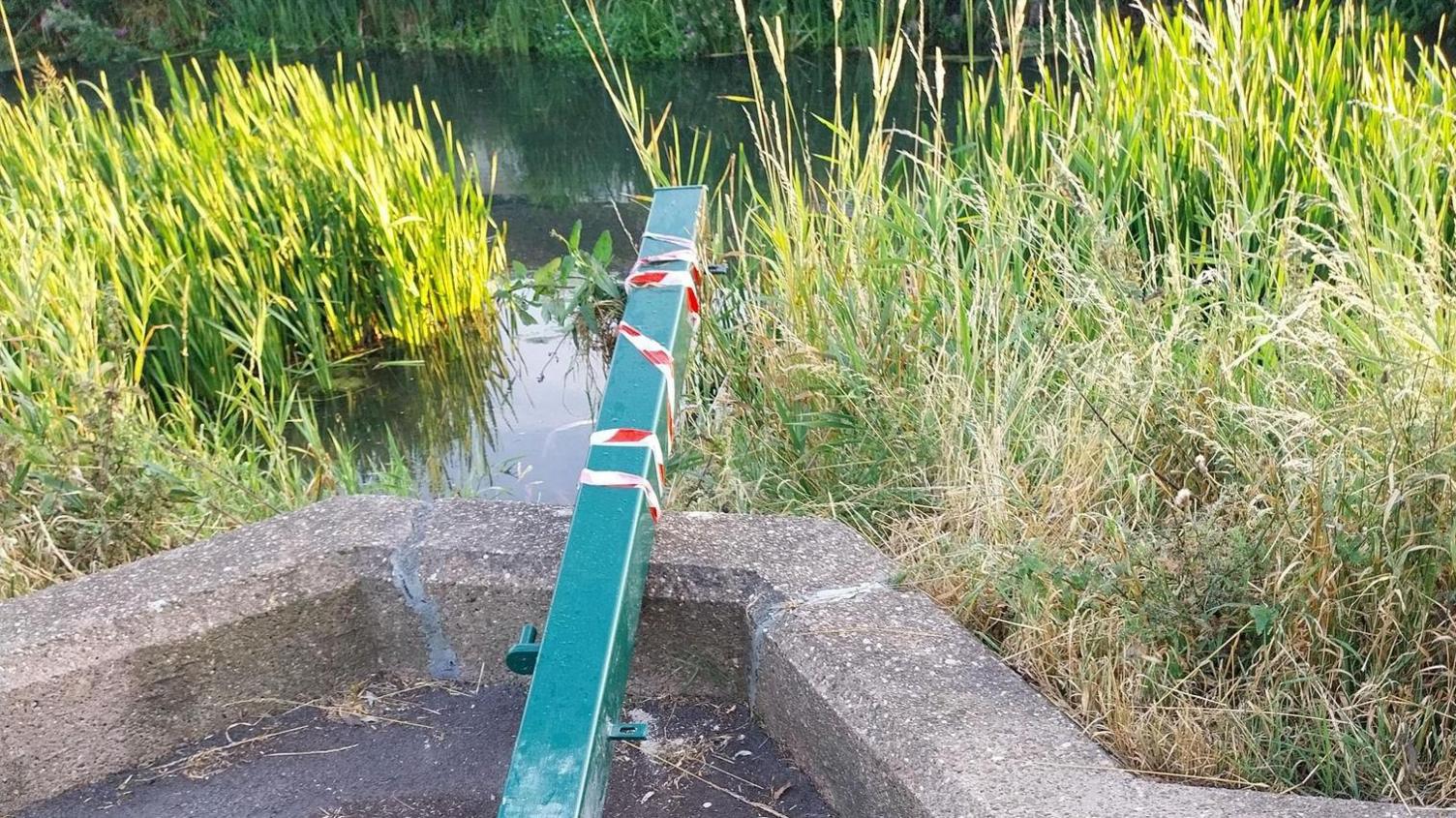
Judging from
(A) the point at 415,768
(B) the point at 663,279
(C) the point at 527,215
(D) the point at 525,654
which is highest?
(B) the point at 663,279

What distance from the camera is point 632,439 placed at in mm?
1862

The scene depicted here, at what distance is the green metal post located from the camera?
1451 millimetres

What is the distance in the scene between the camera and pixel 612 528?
172 centimetres

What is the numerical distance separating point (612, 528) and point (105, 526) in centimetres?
118

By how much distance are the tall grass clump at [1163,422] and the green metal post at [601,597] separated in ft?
1.65

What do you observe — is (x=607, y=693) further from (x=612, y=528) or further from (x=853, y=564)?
(x=853, y=564)

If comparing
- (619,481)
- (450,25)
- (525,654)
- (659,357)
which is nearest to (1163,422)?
(659,357)

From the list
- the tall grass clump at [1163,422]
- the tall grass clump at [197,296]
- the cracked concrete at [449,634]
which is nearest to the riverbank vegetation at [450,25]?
the tall grass clump at [197,296]

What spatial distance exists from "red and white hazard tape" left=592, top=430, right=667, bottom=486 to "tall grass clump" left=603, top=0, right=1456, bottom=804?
1.58 ft

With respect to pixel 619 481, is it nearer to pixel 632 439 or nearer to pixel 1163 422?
pixel 632 439

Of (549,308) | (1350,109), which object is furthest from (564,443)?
(1350,109)

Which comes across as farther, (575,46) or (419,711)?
(575,46)

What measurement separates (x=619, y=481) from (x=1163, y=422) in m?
0.90

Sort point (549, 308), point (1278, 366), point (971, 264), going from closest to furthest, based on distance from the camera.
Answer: point (1278, 366), point (971, 264), point (549, 308)
